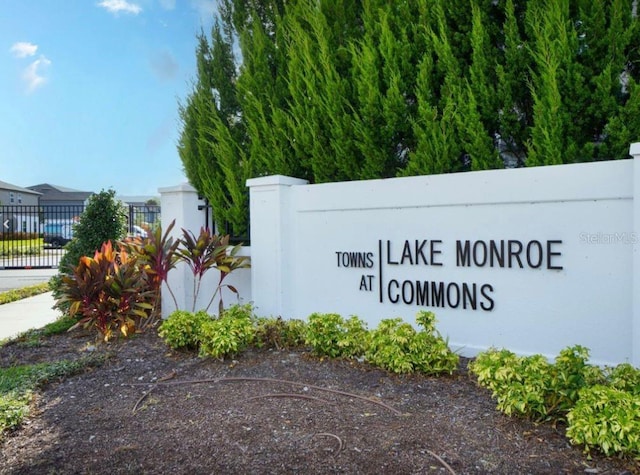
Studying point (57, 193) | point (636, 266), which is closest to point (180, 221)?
point (636, 266)

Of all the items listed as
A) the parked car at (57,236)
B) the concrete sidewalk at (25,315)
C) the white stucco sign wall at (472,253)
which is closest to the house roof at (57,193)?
the parked car at (57,236)

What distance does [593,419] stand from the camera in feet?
8.33

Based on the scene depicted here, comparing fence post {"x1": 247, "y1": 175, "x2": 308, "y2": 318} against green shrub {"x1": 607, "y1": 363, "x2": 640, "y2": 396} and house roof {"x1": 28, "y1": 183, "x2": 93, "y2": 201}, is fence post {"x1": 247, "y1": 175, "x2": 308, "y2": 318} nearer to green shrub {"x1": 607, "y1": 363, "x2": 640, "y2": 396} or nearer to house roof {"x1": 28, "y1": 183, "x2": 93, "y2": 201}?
green shrub {"x1": 607, "y1": 363, "x2": 640, "y2": 396}

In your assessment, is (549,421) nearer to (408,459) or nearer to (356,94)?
(408,459)

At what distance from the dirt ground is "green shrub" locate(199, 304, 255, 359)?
0.64 feet

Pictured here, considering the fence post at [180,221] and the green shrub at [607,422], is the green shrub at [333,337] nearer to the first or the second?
the green shrub at [607,422]

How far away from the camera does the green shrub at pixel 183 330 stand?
4.82 m

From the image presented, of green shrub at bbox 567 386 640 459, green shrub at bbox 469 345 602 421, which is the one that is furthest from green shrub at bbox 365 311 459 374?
green shrub at bbox 567 386 640 459

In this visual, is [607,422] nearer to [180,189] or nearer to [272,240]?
[272,240]

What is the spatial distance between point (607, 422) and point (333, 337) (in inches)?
90.8

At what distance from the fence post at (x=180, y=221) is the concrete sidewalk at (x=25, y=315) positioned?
90.9 inches

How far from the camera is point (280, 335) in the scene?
4836mm

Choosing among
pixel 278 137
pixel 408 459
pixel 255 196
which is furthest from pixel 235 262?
pixel 408 459

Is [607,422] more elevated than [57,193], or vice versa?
[57,193]
